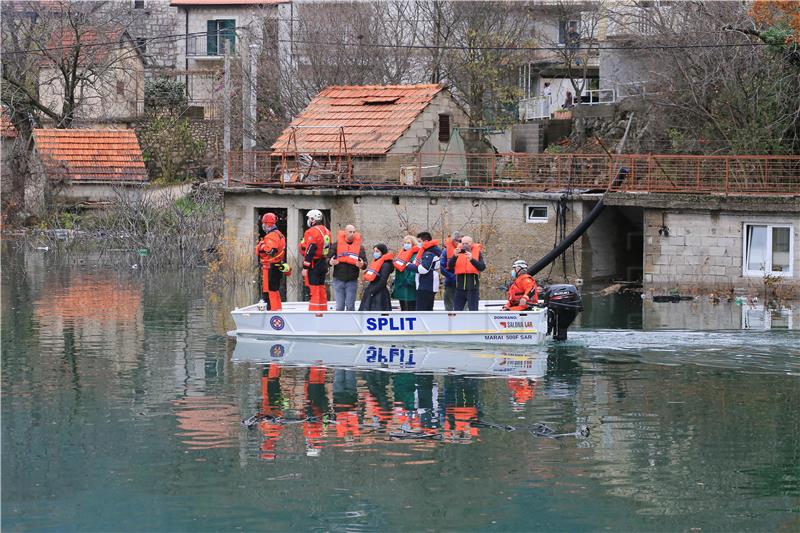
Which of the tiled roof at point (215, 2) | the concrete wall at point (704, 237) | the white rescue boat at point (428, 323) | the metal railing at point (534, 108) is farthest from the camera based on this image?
the tiled roof at point (215, 2)

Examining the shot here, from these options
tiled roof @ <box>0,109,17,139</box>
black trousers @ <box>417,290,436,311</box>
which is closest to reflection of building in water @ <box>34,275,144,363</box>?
black trousers @ <box>417,290,436,311</box>

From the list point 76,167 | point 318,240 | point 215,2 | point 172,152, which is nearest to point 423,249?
point 318,240

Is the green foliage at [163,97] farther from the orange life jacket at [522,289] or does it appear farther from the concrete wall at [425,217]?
the orange life jacket at [522,289]

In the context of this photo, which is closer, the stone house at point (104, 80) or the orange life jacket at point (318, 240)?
the orange life jacket at point (318, 240)

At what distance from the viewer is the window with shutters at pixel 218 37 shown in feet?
192

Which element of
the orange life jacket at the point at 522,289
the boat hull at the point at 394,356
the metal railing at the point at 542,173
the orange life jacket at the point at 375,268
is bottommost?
the boat hull at the point at 394,356

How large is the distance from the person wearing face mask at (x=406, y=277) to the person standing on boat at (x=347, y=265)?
63 cm

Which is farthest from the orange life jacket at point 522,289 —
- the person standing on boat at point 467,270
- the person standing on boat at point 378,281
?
the person standing on boat at point 378,281

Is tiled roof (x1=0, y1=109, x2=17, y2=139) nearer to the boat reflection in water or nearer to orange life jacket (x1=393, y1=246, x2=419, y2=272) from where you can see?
the boat reflection in water

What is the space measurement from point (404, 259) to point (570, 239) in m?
10.1

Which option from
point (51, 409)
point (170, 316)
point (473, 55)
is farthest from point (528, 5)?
point (51, 409)

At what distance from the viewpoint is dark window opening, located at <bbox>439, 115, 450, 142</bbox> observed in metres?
37.8

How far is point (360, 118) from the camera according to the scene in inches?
1464

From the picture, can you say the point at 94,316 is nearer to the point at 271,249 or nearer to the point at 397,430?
the point at 271,249
